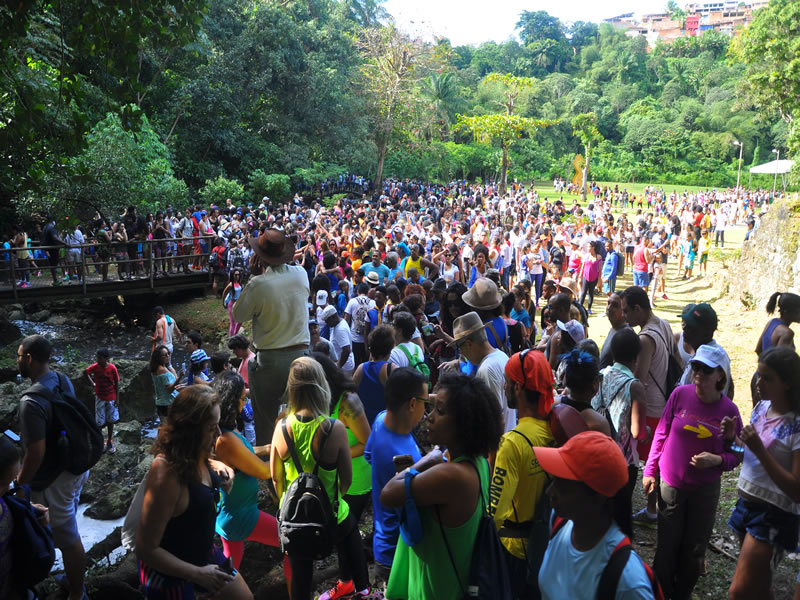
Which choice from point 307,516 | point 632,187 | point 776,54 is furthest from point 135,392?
point 632,187

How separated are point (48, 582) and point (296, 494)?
2.66 m

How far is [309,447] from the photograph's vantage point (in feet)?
10.8

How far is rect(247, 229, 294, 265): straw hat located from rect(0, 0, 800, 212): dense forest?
5.26 feet

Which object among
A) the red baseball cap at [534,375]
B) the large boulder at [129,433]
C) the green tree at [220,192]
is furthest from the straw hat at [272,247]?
the green tree at [220,192]

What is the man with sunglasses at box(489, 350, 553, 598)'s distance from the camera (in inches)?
116

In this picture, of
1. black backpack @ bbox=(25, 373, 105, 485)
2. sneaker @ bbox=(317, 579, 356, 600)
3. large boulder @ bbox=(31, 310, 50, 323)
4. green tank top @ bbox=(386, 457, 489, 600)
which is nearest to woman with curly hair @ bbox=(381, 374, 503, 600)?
green tank top @ bbox=(386, 457, 489, 600)

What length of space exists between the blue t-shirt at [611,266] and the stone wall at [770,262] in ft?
7.84

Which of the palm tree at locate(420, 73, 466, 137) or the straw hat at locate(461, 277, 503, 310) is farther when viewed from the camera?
the palm tree at locate(420, 73, 466, 137)

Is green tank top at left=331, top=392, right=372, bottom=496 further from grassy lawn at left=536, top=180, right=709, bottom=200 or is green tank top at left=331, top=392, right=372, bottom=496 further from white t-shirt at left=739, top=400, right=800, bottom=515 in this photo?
grassy lawn at left=536, top=180, right=709, bottom=200

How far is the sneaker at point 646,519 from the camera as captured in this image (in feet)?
15.6

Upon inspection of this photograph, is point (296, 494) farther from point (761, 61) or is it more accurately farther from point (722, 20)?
point (722, 20)

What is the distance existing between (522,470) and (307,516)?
109 centimetres

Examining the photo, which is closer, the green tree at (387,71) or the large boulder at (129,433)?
the large boulder at (129,433)

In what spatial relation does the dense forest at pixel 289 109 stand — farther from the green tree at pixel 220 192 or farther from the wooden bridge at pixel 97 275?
the wooden bridge at pixel 97 275
